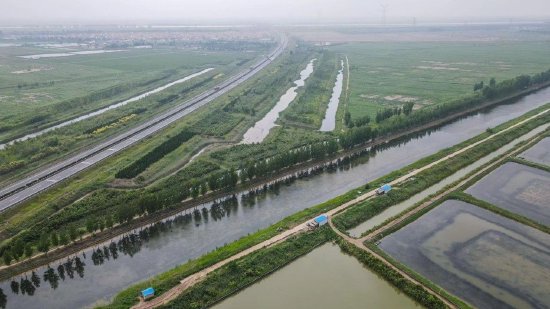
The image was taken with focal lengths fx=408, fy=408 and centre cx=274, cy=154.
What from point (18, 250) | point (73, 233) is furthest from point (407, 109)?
point (18, 250)

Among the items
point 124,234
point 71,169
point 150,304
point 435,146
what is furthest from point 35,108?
point 435,146

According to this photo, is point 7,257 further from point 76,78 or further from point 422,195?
point 76,78

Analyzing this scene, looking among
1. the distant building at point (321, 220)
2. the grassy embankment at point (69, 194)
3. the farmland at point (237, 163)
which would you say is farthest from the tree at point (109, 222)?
the distant building at point (321, 220)

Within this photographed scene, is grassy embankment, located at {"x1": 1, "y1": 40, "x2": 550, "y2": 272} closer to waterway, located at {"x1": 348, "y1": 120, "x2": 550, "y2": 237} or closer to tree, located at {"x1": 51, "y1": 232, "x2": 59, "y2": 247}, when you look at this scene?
tree, located at {"x1": 51, "y1": 232, "x2": 59, "y2": 247}

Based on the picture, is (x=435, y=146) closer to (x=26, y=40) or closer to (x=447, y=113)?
(x=447, y=113)

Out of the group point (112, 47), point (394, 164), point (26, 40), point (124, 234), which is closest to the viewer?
point (124, 234)

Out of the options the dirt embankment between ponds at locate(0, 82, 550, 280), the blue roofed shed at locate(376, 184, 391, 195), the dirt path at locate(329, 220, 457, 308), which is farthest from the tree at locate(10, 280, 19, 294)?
the blue roofed shed at locate(376, 184, 391, 195)
